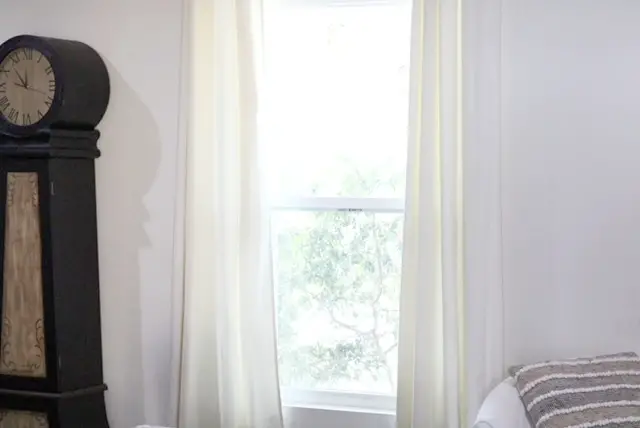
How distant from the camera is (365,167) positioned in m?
3.46

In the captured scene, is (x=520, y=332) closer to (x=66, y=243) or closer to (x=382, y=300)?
(x=382, y=300)

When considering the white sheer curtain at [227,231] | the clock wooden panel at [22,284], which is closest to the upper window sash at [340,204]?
the white sheer curtain at [227,231]

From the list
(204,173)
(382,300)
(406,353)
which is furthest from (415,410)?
(204,173)

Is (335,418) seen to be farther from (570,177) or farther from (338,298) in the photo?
(570,177)

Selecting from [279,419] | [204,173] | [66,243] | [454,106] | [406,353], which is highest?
[454,106]

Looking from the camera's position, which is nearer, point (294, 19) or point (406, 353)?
point (406, 353)

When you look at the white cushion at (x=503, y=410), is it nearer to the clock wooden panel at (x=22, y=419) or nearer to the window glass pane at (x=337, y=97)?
the window glass pane at (x=337, y=97)

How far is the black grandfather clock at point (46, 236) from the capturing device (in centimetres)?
339

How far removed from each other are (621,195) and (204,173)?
1.51 m

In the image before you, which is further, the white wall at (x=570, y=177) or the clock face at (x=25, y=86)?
the clock face at (x=25, y=86)

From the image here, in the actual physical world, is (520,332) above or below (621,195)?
below

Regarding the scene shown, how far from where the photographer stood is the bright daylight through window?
343 cm

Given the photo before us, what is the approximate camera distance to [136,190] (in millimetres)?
3623

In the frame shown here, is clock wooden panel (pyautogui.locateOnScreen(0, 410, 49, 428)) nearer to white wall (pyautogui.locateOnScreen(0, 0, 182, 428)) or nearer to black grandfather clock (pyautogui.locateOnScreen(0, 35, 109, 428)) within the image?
black grandfather clock (pyautogui.locateOnScreen(0, 35, 109, 428))
